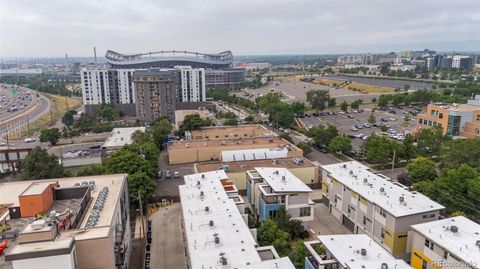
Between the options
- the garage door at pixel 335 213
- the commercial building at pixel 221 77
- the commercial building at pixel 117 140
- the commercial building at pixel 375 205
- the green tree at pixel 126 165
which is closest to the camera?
the commercial building at pixel 375 205

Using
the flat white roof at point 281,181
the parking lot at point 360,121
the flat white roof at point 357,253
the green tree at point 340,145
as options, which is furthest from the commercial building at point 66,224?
the parking lot at point 360,121

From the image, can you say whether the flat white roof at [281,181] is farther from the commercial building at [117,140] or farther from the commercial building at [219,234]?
the commercial building at [117,140]

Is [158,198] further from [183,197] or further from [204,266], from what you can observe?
[204,266]

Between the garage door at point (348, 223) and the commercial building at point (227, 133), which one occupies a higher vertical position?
the commercial building at point (227, 133)

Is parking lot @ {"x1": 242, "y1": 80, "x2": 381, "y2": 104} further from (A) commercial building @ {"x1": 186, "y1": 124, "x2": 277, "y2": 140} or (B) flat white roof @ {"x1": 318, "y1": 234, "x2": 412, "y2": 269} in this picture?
(B) flat white roof @ {"x1": 318, "y1": 234, "x2": 412, "y2": 269}

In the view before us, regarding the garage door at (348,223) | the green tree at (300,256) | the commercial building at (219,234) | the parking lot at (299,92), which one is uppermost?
the parking lot at (299,92)

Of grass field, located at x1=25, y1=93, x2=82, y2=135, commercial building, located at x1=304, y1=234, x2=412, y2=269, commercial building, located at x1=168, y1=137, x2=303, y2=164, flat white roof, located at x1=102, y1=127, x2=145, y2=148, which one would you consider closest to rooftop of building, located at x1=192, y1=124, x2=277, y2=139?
commercial building, located at x1=168, y1=137, x2=303, y2=164

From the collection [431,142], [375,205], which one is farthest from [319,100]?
[375,205]
